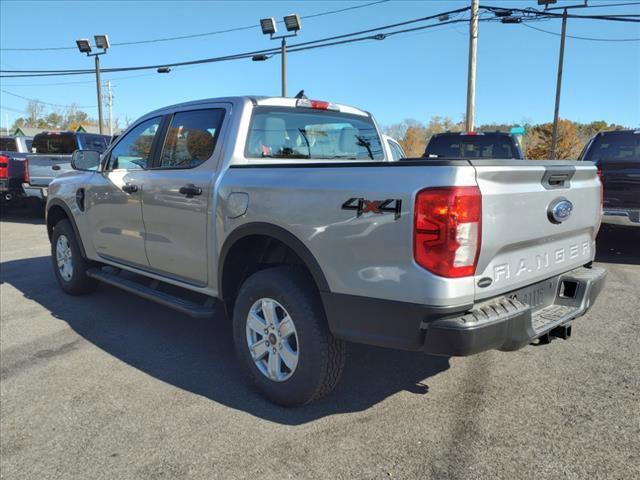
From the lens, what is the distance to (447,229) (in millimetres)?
2344

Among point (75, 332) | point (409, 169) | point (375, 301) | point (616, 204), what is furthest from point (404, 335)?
point (616, 204)

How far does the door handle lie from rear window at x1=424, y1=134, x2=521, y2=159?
5866mm

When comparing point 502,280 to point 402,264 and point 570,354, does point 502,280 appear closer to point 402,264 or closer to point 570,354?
point 402,264

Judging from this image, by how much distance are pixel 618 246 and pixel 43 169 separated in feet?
39.2

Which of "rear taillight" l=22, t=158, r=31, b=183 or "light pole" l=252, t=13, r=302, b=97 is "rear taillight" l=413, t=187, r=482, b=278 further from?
"light pole" l=252, t=13, r=302, b=97

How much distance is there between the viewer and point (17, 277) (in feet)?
22.2

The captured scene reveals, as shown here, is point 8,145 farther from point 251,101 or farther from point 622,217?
point 622,217

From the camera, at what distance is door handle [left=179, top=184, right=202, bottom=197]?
362cm

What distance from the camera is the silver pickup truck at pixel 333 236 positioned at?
241cm

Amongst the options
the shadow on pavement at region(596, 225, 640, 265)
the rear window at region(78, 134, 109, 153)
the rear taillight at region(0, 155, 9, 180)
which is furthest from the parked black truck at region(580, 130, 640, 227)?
the rear taillight at region(0, 155, 9, 180)

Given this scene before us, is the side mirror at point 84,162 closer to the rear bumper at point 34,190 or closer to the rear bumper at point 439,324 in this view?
the rear bumper at point 439,324

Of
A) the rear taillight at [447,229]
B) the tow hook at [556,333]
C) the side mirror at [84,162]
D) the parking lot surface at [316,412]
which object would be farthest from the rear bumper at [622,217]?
the side mirror at [84,162]

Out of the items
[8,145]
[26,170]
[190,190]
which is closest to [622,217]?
[190,190]

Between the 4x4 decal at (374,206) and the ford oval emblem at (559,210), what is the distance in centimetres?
98
